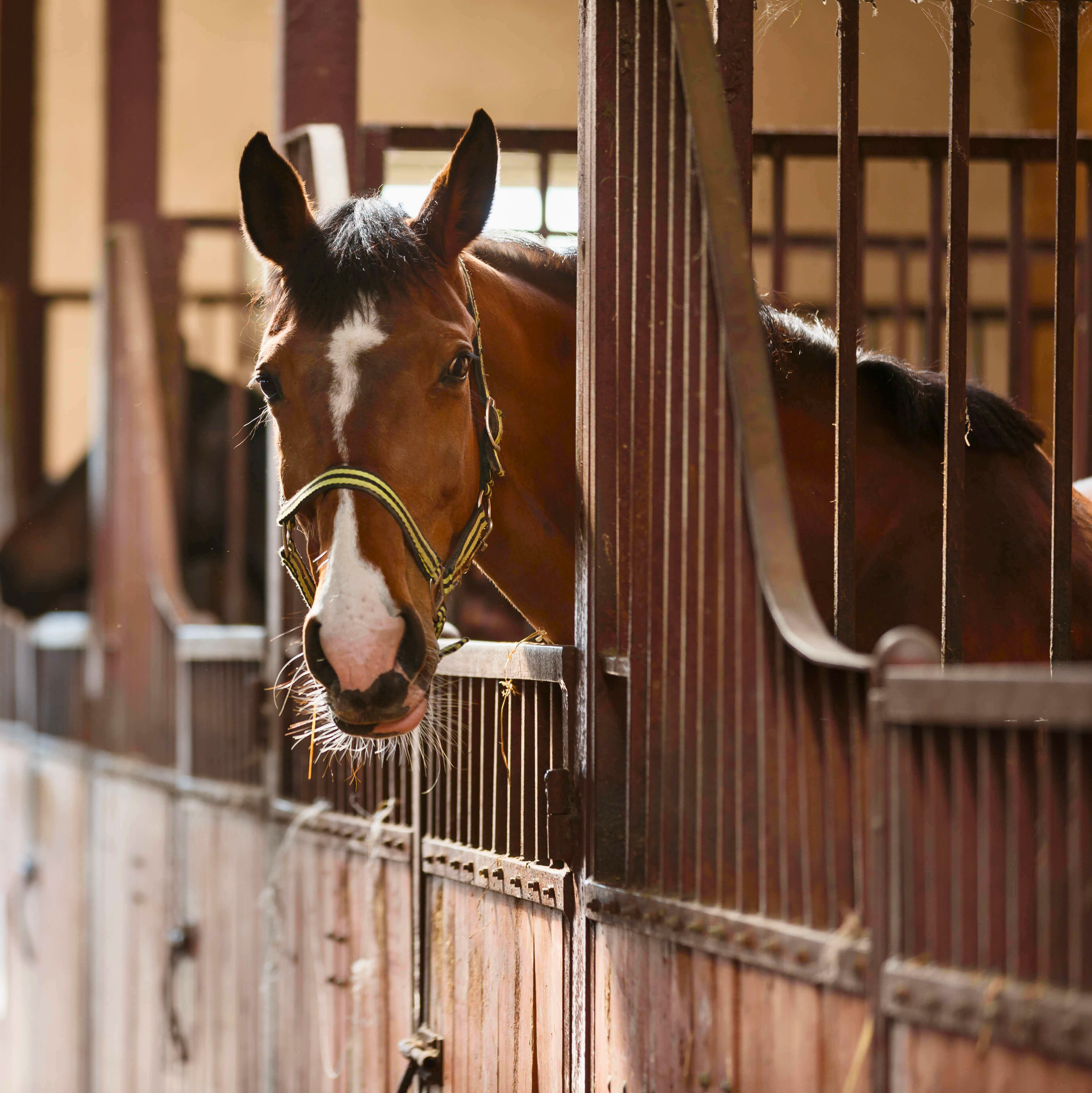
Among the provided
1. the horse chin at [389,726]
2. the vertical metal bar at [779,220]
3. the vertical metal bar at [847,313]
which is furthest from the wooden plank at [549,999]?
the vertical metal bar at [779,220]

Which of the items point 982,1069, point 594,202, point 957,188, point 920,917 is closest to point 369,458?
point 594,202

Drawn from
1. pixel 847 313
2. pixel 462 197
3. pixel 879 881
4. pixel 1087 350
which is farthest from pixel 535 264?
pixel 1087 350

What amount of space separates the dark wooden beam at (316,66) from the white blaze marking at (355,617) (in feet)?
5.50

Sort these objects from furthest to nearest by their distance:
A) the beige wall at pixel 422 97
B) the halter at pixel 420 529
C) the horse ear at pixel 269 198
Answer: the beige wall at pixel 422 97, the horse ear at pixel 269 198, the halter at pixel 420 529

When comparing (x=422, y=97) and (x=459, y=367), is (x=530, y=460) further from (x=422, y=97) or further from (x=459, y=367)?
(x=422, y=97)

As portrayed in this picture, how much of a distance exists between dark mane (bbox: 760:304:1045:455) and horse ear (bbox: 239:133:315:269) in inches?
29.6

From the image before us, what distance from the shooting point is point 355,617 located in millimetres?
1672

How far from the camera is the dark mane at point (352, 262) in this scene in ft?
6.14

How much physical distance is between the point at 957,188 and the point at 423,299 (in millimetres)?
725

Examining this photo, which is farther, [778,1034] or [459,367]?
[459,367]

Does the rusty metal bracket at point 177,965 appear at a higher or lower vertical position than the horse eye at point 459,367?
lower

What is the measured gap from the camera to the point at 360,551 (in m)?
1.72

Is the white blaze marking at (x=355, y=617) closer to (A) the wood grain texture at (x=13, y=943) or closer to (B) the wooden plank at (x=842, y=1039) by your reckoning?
(B) the wooden plank at (x=842, y=1039)

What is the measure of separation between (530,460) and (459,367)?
28 cm
